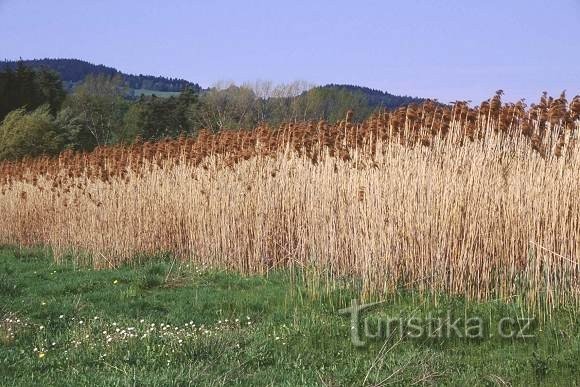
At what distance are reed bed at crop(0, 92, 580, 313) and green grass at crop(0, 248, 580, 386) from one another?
0.43 m

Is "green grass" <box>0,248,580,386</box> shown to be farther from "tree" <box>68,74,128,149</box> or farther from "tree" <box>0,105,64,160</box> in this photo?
"tree" <box>68,74,128,149</box>

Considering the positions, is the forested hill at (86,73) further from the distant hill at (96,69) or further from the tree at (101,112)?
the tree at (101,112)

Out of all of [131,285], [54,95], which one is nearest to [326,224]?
[131,285]

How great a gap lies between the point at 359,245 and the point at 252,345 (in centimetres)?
258

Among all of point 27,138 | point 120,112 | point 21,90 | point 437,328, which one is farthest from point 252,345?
point 120,112

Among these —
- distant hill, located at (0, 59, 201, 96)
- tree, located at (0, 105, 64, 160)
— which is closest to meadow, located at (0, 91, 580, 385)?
tree, located at (0, 105, 64, 160)

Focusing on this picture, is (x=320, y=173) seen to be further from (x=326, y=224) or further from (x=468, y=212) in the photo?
(x=468, y=212)

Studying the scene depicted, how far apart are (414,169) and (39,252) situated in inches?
345

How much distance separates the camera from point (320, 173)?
8617 mm

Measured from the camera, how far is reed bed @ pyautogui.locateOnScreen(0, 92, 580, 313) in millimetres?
6113

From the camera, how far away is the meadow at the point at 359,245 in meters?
4.83

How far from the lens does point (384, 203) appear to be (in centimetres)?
705

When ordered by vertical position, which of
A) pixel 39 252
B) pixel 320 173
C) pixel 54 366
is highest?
pixel 320 173

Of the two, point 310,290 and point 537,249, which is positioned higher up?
point 537,249
